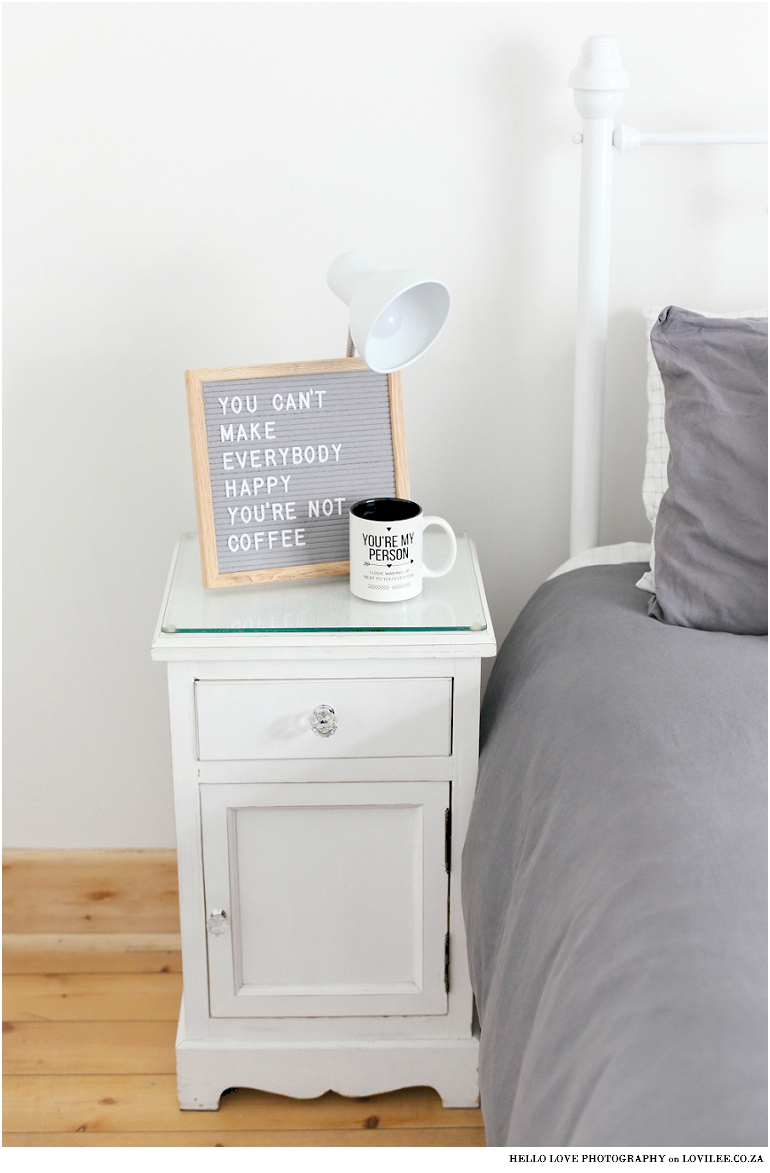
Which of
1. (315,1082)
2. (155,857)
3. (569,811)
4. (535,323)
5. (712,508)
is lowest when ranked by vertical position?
(315,1082)

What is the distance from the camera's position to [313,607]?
1.23m

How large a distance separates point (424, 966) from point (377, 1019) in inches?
3.8

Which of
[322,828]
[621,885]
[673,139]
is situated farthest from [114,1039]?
[673,139]

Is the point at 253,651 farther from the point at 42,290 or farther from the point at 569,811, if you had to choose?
the point at 42,290

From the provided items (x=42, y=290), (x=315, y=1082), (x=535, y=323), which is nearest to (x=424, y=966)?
(x=315, y=1082)

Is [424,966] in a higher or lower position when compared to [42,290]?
lower

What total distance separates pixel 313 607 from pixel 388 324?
335 millimetres

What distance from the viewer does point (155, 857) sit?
5.45 feet

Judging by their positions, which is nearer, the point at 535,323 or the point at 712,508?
the point at 712,508

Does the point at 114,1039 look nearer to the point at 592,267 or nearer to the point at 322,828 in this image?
the point at 322,828

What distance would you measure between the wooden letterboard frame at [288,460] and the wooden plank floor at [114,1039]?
64 cm

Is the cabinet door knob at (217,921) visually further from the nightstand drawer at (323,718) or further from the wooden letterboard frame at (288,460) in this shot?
the wooden letterboard frame at (288,460)

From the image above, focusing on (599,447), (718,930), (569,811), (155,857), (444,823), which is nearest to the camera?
(718,930)

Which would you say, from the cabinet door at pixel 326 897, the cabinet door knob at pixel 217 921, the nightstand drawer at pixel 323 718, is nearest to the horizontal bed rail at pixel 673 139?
the nightstand drawer at pixel 323 718
